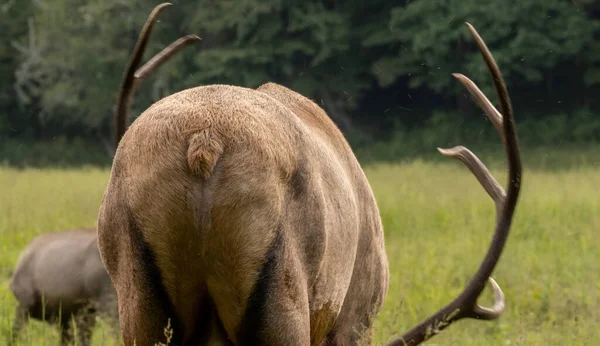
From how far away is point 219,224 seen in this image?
2.67 metres

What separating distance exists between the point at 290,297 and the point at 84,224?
8.13 meters

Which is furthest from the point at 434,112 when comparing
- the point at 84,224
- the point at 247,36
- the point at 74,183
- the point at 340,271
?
the point at 340,271

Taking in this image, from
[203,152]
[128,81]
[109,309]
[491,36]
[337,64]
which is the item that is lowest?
[337,64]

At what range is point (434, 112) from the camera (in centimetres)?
2889

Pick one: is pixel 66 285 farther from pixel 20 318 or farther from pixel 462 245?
pixel 462 245

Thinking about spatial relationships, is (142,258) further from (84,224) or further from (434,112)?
(434,112)

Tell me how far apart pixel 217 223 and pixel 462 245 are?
21.7ft

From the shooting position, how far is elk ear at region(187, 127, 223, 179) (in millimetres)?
2623

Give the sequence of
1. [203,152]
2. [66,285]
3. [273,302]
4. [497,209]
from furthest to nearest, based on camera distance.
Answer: [66,285] → [497,209] → [273,302] → [203,152]

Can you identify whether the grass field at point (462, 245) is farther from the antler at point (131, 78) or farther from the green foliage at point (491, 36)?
the green foliage at point (491, 36)

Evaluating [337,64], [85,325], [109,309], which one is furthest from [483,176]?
[337,64]

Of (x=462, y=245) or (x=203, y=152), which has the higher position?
(x=203, y=152)

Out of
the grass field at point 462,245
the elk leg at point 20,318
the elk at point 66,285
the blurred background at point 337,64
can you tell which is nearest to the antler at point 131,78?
the grass field at point 462,245

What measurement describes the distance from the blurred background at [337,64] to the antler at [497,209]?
21.1 meters
